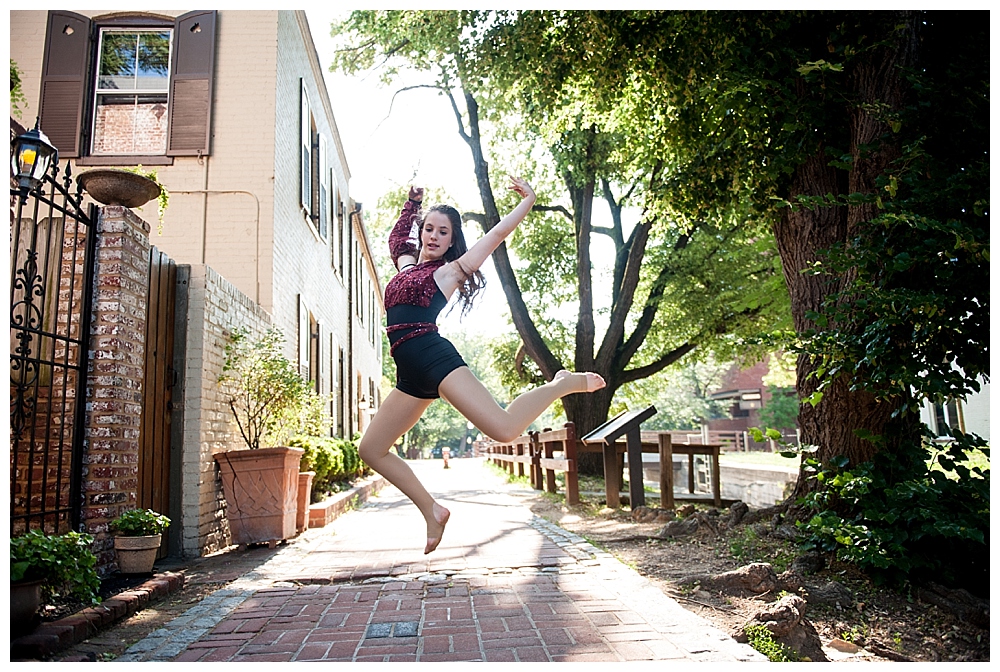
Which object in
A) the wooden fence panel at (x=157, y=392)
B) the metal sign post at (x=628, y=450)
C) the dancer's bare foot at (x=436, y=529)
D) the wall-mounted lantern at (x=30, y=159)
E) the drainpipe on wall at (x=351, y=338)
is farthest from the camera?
the drainpipe on wall at (x=351, y=338)

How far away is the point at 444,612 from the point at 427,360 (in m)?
1.42

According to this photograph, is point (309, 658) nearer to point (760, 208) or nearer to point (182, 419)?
point (182, 419)

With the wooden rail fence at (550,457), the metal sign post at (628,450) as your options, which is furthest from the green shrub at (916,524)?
the wooden rail fence at (550,457)

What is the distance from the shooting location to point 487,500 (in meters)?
9.99

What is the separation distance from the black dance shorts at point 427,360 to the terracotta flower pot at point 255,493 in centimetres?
326

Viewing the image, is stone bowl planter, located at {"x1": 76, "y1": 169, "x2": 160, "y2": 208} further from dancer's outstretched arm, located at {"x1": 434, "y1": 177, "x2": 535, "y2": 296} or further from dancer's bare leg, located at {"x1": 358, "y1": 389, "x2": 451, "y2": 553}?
dancer's outstretched arm, located at {"x1": 434, "y1": 177, "x2": 535, "y2": 296}

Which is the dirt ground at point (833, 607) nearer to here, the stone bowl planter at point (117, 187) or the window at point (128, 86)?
the stone bowl planter at point (117, 187)

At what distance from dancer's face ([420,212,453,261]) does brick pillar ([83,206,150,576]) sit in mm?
2783

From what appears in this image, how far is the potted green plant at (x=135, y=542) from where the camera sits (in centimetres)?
437

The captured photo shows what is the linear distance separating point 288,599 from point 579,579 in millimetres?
1603

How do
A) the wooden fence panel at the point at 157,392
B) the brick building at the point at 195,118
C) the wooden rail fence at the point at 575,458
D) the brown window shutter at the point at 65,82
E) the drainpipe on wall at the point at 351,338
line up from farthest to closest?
the drainpipe on wall at the point at 351,338 < the brown window shutter at the point at 65,82 < the brick building at the point at 195,118 < the wooden rail fence at the point at 575,458 < the wooden fence panel at the point at 157,392

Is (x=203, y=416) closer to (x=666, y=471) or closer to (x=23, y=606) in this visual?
(x=23, y=606)

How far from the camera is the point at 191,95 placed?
8820 millimetres

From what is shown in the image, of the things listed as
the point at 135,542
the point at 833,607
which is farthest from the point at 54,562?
the point at 833,607
